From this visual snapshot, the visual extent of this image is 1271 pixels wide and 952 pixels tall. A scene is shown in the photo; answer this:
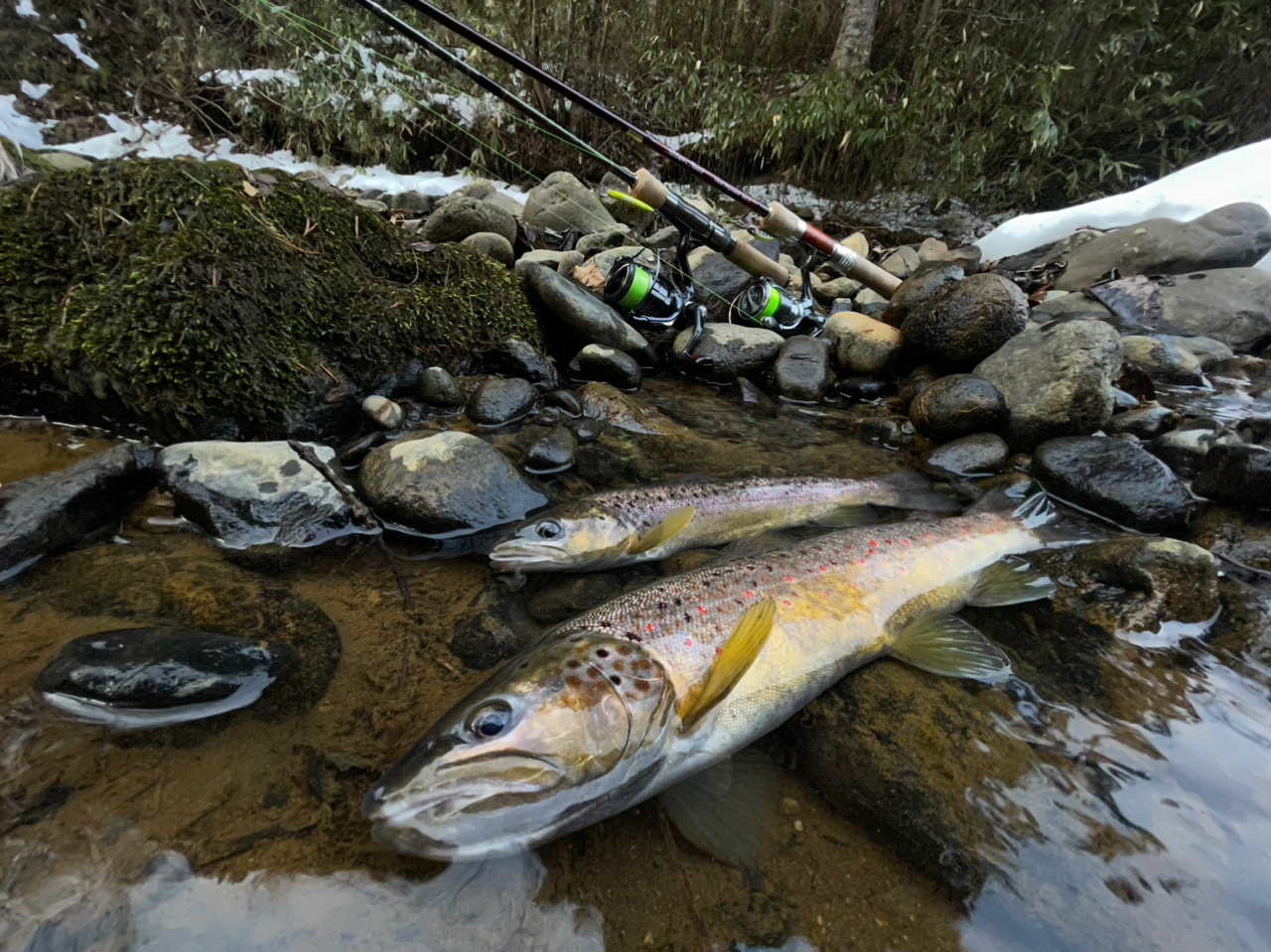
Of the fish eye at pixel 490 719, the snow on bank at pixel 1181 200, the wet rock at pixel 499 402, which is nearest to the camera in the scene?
the fish eye at pixel 490 719

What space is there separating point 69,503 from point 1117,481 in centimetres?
564

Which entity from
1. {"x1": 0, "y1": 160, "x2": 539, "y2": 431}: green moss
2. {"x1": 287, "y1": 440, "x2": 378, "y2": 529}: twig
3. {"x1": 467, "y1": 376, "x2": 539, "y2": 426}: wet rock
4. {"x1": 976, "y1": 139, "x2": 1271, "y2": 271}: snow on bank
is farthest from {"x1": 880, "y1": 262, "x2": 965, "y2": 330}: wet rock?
{"x1": 287, "y1": 440, "x2": 378, "y2": 529}: twig

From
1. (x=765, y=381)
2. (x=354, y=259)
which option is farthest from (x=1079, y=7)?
(x=354, y=259)

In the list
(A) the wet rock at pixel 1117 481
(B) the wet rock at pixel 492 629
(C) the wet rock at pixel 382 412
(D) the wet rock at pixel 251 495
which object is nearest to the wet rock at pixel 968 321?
(A) the wet rock at pixel 1117 481

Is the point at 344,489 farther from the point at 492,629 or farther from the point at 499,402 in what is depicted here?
the point at 499,402

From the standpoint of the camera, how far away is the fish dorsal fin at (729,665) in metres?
1.96

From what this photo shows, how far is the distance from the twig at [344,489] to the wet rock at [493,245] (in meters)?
4.00

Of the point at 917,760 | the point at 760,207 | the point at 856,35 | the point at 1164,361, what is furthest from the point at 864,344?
the point at 856,35

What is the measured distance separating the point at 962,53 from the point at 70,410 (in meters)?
14.7

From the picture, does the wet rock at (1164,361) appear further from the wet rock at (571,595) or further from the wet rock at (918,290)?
the wet rock at (571,595)

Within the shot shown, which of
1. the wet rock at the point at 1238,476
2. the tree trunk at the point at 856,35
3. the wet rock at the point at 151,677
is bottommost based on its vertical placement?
the wet rock at the point at 151,677

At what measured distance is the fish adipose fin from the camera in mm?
1780

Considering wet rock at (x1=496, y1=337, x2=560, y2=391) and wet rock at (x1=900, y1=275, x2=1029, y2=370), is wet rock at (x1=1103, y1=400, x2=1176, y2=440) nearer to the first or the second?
wet rock at (x1=900, y1=275, x2=1029, y2=370)

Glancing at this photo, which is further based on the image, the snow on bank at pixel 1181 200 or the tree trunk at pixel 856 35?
the tree trunk at pixel 856 35
